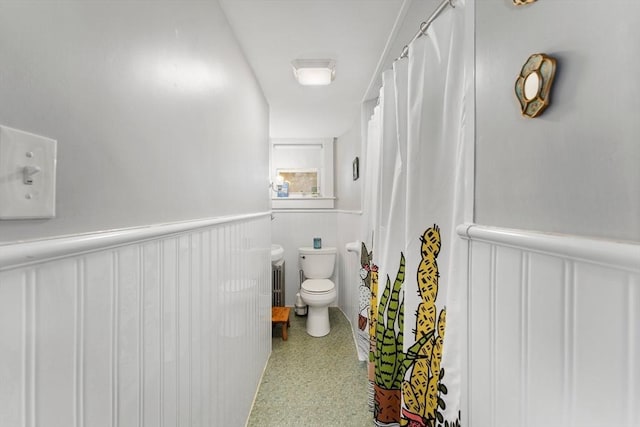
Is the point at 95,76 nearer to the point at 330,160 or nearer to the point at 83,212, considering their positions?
the point at 83,212

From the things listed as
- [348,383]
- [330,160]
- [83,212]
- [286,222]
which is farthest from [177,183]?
[330,160]

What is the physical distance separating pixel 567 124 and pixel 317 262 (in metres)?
2.76

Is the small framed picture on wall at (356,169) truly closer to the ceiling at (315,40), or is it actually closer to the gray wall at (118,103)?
the ceiling at (315,40)

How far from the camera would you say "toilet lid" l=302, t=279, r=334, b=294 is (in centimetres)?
267

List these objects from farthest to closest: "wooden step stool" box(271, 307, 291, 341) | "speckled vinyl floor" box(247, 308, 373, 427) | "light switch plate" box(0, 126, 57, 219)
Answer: "wooden step stool" box(271, 307, 291, 341)
"speckled vinyl floor" box(247, 308, 373, 427)
"light switch plate" box(0, 126, 57, 219)

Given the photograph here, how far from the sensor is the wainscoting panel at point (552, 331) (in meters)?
0.42

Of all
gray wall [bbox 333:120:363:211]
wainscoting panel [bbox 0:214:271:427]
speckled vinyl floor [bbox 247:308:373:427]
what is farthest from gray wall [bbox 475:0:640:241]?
gray wall [bbox 333:120:363:211]

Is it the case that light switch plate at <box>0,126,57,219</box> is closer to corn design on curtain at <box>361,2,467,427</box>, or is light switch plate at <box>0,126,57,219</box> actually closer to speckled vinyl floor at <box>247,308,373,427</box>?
corn design on curtain at <box>361,2,467,427</box>

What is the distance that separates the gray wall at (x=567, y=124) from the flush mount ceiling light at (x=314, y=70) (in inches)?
46.4

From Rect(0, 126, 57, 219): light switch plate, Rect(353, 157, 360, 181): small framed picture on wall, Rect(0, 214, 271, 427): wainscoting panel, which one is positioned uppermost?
Rect(353, 157, 360, 181): small framed picture on wall

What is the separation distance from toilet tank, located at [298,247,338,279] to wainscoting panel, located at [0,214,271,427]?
1.83m

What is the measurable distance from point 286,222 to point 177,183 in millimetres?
2634

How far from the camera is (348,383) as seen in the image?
6.43ft

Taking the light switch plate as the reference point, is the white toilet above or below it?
below
